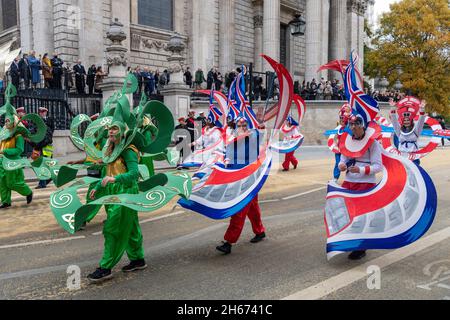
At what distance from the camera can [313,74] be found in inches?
1265

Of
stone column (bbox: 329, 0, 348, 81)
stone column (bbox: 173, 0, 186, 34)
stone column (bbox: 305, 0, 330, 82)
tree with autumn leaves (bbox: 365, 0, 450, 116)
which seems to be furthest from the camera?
tree with autumn leaves (bbox: 365, 0, 450, 116)

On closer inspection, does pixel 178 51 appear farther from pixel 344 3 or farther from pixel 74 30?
pixel 344 3

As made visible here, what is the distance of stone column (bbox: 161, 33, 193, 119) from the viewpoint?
20.5 metres

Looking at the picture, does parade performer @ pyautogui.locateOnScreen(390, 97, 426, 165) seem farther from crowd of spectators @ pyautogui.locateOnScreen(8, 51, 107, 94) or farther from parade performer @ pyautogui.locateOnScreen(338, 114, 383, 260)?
crowd of spectators @ pyautogui.locateOnScreen(8, 51, 107, 94)

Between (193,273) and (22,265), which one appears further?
(22,265)

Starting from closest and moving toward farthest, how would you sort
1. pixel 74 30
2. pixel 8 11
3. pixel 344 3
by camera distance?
pixel 74 30, pixel 8 11, pixel 344 3

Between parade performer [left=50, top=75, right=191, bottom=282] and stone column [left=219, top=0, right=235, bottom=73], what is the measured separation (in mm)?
26906

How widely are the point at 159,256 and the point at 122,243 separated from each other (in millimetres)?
1025

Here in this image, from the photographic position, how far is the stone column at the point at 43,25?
2311cm

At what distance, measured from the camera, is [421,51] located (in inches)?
1613

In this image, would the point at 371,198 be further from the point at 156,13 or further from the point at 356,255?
the point at 156,13

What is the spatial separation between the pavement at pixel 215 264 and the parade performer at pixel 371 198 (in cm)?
36

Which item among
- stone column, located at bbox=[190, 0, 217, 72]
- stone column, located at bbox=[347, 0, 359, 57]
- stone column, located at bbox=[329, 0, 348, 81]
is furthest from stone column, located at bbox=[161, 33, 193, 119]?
stone column, located at bbox=[347, 0, 359, 57]
